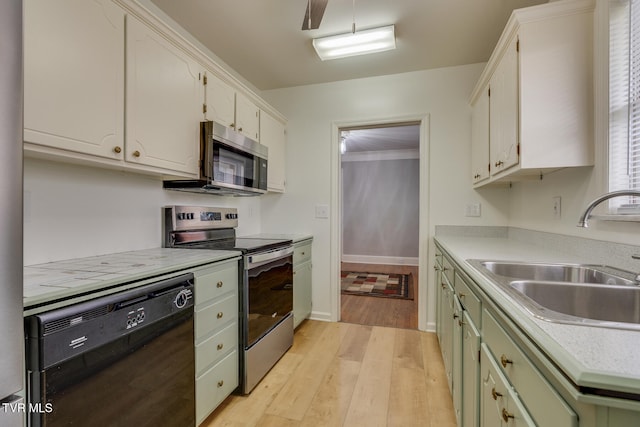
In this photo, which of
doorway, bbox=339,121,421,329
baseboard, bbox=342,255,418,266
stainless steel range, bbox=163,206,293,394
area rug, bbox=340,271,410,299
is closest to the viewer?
stainless steel range, bbox=163,206,293,394

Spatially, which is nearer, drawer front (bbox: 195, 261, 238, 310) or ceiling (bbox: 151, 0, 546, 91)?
drawer front (bbox: 195, 261, 238, 310)

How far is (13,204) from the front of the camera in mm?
552

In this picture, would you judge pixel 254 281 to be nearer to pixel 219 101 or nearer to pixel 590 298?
pixel 219 101

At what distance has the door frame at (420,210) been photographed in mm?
2738

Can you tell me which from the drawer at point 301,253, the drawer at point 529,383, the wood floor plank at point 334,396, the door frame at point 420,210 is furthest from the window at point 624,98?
the drawer at point 301,253

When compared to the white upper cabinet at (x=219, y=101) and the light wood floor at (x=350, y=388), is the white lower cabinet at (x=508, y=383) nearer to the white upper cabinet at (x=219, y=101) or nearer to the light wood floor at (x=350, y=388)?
the light wood floor at (x=350, y=388)

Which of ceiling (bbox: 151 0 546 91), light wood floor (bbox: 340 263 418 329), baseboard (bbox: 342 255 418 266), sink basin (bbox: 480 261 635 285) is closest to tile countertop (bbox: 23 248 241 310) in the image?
sink basin (bbox: 480 261 635 285)

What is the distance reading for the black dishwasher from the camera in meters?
0.81

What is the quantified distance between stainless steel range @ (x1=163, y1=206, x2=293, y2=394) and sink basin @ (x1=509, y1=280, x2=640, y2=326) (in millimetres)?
1401

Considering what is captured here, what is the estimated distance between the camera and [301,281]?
8.99ft

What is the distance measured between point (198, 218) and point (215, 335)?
927mm

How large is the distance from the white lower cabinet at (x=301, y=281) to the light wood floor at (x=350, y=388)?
0.23 meters

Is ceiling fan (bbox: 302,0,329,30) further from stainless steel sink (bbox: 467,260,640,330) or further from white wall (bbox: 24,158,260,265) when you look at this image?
stainless steel sink (bbox: 467,260,640,330)

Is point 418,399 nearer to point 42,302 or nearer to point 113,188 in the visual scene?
point 42,302
